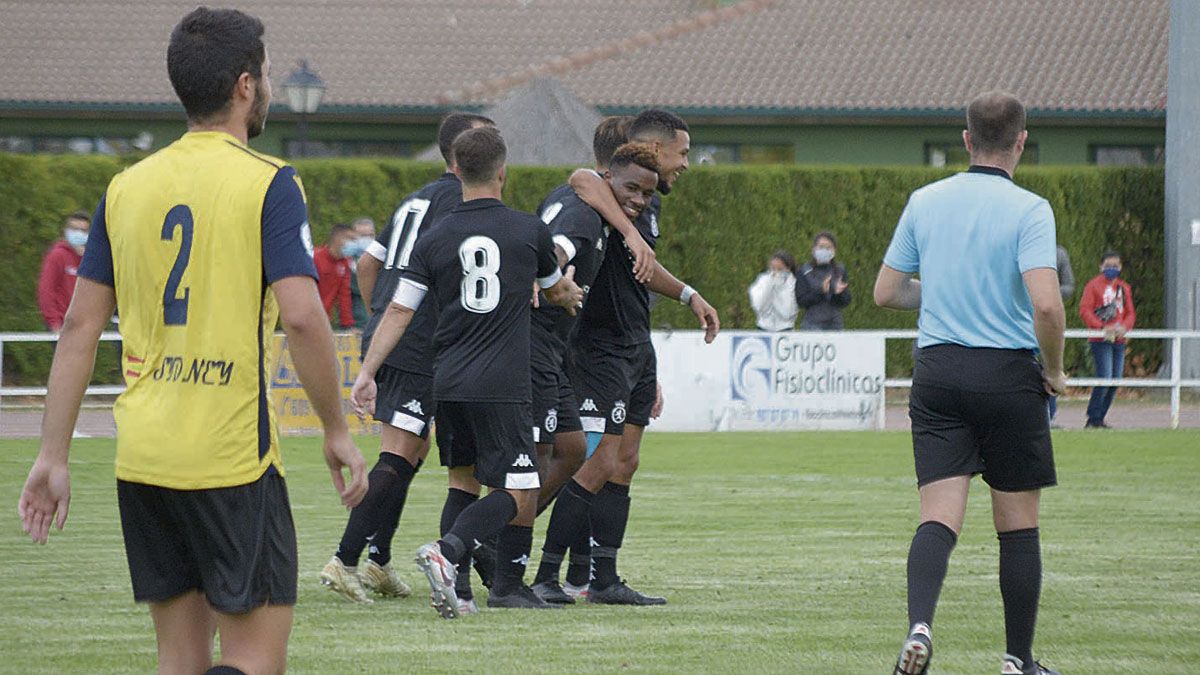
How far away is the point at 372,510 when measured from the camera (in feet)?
28.4

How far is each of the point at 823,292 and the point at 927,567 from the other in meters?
16.5

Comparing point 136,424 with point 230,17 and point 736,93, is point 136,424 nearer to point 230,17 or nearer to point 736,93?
point 230,17

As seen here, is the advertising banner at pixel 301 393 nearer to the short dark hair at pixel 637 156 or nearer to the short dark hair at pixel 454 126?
the short dark hair at pixel 454 126

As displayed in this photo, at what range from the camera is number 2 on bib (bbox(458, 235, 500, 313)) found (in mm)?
7895

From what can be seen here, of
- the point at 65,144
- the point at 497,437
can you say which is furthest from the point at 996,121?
the point at 65,144

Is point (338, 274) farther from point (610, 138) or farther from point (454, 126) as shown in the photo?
point (610, 138)

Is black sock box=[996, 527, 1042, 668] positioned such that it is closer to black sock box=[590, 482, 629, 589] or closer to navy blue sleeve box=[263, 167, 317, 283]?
black sock box=[590, 482, 629, 589]

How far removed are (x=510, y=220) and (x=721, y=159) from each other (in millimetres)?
27336

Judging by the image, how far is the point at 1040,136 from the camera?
35125mm

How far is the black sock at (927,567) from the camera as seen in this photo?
20.4 ft

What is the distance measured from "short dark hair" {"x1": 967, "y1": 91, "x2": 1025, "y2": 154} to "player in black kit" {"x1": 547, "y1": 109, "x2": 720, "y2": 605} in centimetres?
239

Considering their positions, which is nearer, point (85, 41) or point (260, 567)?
point (260, 567)

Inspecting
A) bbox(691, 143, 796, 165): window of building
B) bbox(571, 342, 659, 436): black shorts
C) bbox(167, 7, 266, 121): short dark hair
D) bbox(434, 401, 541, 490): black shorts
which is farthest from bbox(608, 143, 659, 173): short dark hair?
bbox(691, 143, 796, 165): window of building

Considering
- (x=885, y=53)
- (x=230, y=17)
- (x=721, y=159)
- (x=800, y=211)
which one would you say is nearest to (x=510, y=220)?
(x=230, y=17)
